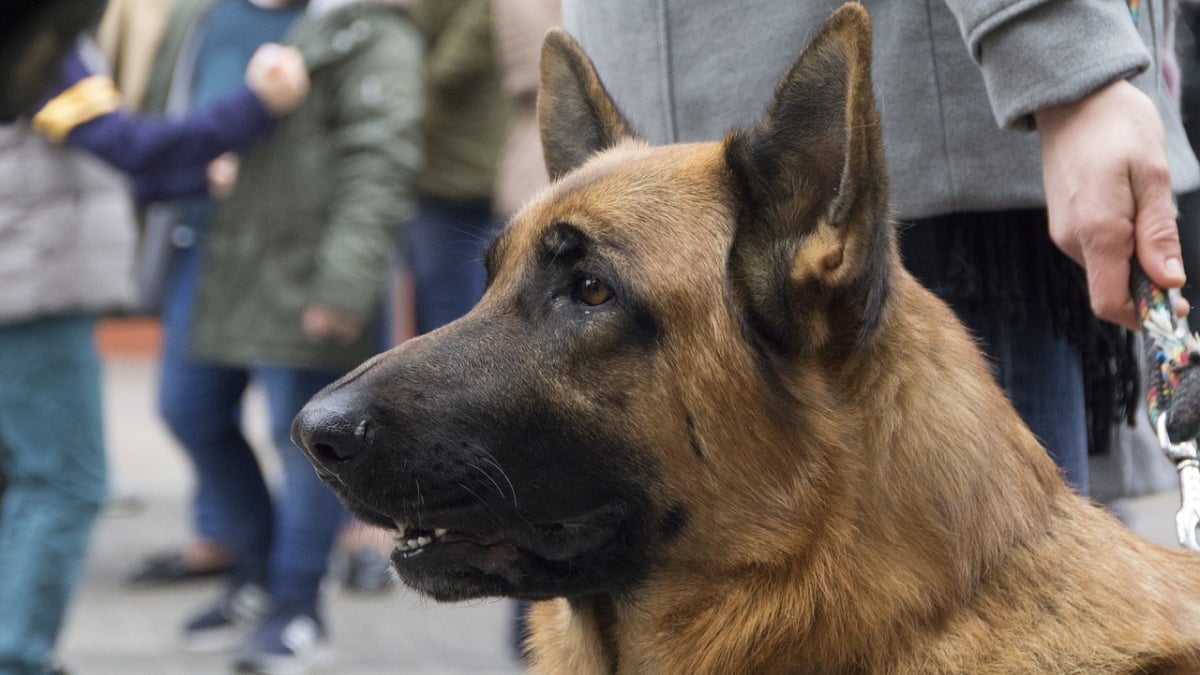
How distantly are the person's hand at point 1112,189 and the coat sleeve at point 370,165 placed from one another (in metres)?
3.24

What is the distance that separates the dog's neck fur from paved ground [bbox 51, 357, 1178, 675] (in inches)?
78.6

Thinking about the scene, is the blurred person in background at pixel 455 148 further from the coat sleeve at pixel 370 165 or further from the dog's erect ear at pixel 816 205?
the dog's erect ear at pixel 816 205

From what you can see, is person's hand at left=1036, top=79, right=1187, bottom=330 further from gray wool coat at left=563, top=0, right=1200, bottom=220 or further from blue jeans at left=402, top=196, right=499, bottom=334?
blue jeans at left=402, top=196, right=499, bottom=334

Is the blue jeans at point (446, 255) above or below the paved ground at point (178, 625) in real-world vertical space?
above

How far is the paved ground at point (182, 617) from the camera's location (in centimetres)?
552

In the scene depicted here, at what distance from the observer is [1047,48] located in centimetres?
239

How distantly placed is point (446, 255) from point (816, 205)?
12.5 feet

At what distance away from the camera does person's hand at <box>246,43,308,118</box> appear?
17.2 ft

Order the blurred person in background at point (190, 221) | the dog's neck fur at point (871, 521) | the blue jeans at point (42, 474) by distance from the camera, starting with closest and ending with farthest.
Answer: the dog's neck fur at point (871, 521)
the blue jeans at point (42, 474)
the blurred person in background at point (190, 221)

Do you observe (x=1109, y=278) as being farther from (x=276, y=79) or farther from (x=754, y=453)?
(x=276, y=79)

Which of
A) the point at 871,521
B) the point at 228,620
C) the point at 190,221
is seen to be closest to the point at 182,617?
the point at 228,620

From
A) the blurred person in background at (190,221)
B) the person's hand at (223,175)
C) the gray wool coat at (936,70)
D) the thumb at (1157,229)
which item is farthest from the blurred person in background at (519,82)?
the thumb at (1157,229)

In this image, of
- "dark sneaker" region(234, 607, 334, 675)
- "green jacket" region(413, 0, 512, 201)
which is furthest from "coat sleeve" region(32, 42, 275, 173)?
"dark sneaker" region(234, 607, 334, 675)

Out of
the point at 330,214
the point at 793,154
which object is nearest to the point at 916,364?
A: the point at 793,154
